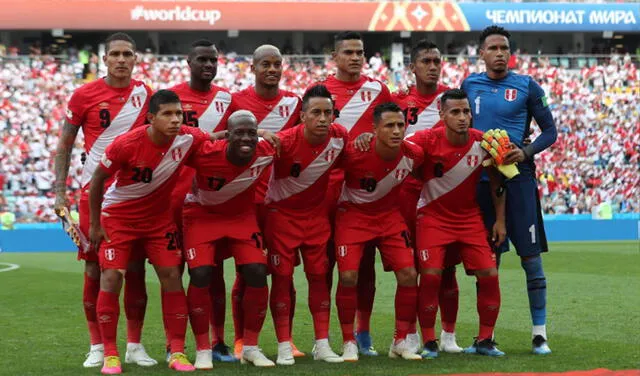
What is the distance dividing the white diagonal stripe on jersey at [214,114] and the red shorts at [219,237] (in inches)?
33.1

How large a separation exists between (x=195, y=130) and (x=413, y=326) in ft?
7.59

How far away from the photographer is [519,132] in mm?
8812

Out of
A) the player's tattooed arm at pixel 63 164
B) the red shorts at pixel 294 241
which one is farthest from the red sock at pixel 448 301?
the player's tattooed arm at pixel 63 164

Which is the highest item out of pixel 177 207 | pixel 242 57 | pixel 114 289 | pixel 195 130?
pixel 242 57

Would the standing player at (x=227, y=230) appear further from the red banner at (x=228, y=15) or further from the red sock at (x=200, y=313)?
the red banner at (x=228, y=15)

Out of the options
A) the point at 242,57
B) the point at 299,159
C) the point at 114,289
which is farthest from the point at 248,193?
the point at 242,57

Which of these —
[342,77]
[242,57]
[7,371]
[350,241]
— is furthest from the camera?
[242,57]

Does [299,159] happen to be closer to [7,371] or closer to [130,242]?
[130,242]

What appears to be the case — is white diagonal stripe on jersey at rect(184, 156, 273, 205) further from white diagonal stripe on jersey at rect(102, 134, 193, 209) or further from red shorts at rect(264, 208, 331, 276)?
red shorts at rect(264, 208, 331, 276)

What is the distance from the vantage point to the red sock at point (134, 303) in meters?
8.47

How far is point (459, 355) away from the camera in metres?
8.56

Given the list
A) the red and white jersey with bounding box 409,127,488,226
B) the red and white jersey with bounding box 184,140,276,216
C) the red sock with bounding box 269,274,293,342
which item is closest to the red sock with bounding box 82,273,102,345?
the red and white jersey with bounding box 184,140,276,216

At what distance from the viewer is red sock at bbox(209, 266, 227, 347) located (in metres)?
8.81

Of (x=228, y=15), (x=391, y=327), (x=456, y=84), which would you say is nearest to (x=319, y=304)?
(x=391, y=327)
